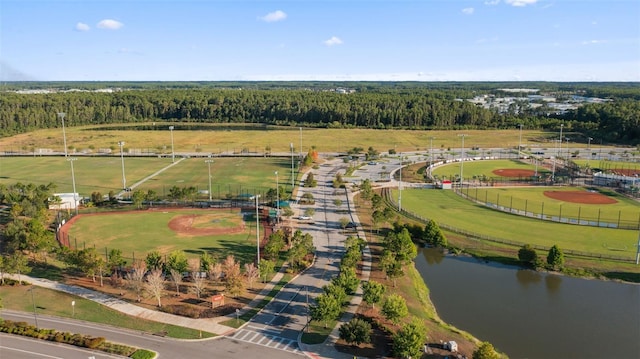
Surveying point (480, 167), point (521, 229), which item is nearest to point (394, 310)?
point (521, 229)

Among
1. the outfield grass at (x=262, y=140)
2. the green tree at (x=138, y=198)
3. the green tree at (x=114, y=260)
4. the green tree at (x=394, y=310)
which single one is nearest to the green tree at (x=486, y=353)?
the green tree at (x=394, y=310)

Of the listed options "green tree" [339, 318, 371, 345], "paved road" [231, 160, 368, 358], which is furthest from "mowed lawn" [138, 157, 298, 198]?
"green tree" [339, 318, 371, 345]

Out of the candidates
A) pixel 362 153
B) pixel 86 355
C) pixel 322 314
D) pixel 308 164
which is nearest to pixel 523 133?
pixel 362 153

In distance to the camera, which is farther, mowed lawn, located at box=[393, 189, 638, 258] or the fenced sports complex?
the fenced sports complex

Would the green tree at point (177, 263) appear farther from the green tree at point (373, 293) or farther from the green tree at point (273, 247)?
the green tree at point (373, 293)

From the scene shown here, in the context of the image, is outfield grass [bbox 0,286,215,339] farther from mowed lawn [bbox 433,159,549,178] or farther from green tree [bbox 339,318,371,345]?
mowed lawn [bbox 433,159,549,178]
